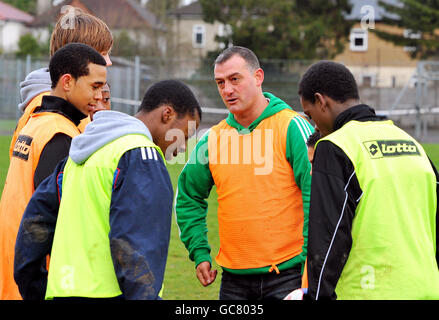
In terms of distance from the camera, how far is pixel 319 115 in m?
3.59

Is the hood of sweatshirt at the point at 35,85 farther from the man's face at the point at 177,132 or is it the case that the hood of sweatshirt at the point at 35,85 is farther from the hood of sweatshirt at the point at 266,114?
the hood of sweatshirt at the point at 266,114

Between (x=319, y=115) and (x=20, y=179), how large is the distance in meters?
1.68

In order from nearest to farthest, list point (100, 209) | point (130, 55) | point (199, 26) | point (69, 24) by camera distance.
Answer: point (100, 209), point (69, 24), point (130, 55), point (199, 26)

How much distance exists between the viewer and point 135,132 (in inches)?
121

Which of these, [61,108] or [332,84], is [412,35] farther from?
[61,108]

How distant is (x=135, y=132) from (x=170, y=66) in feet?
92.4

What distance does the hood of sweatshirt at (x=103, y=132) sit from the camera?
304 centimetres

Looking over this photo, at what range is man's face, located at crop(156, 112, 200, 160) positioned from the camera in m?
3.44

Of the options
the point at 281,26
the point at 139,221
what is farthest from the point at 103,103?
the point at 281,26

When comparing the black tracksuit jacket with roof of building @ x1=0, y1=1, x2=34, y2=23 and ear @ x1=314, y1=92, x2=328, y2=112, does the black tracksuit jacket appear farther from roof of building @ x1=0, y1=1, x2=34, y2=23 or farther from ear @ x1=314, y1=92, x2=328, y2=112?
roof of building @ x1=0, y1=1, x2=34, y2=23

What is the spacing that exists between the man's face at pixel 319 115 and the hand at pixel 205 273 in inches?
56.9

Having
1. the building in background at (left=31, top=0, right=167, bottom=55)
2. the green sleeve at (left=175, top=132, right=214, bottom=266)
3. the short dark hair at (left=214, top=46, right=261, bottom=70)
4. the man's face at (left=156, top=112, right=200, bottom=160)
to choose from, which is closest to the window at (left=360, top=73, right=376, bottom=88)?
the building in background at (left=31, top=0, right=167, bottom=55)
